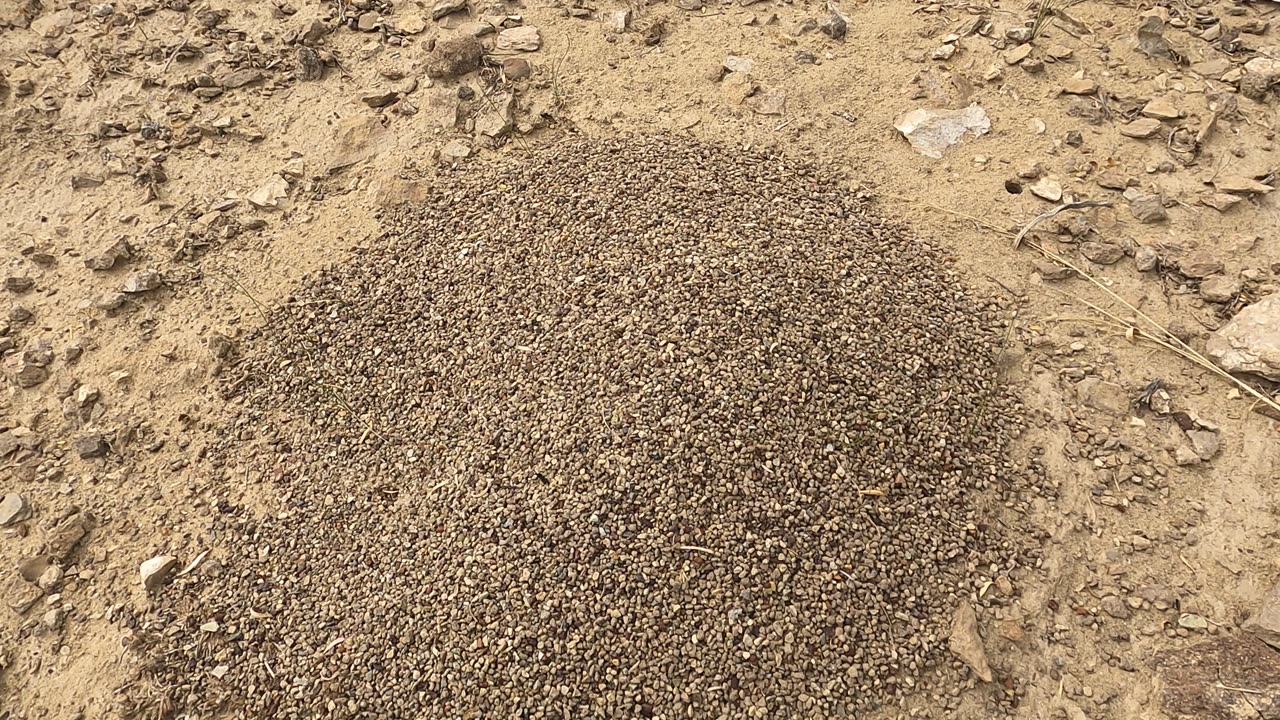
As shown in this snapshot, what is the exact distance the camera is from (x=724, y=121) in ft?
11.5

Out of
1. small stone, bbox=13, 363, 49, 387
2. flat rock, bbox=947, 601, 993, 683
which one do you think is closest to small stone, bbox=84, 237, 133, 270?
small stone, bbox=13, 363, 49, 387

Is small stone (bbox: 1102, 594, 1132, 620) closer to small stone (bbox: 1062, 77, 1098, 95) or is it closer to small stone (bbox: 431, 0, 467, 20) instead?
small stone (bbox: 1062, 77, 1098, 95)

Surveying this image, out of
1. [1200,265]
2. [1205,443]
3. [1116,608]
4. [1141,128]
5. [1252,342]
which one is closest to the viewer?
[1116,608]

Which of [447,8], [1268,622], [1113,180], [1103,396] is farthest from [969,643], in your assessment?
[447,8]

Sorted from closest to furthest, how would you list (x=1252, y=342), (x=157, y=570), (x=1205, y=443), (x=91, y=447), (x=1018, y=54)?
(x=157, y=570) → (x=1205, y=443) → (x=1252, y=342) → (x=91, y=447) → (x=1018, y=54)

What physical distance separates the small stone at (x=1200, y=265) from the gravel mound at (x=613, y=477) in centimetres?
85

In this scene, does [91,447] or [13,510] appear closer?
[13,510]

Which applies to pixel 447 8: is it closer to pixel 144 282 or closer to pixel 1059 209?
pixel 144 282

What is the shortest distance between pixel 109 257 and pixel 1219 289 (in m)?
4.34

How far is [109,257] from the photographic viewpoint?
10.5 ft

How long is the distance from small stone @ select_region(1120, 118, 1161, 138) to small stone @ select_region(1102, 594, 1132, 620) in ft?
6.83

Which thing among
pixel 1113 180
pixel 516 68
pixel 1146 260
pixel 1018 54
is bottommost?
pixel 1146 260

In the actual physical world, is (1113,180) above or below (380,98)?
below

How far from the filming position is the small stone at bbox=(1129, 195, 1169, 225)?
3059 mm
